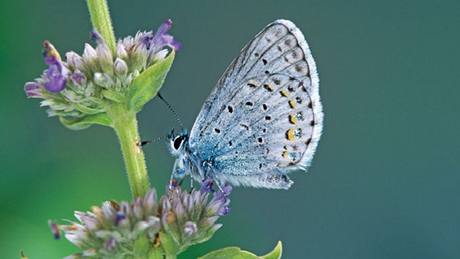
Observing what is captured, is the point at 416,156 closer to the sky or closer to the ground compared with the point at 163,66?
closer to the ground

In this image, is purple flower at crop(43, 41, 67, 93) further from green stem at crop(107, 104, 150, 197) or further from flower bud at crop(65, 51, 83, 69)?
green stem at crop(107, 104, 150, 197)

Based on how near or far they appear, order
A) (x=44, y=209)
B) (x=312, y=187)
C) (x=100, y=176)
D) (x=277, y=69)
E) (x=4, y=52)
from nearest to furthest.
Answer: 1. (x=277, y=69)
2. (x=44, y=209)
3. (x=100, y=176)
4. (x=4, y=52)
5. (x=312, y=187)

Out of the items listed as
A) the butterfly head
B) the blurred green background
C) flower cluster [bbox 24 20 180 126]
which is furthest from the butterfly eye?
the blurred green background

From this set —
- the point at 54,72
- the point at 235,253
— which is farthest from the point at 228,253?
the point at 54,72

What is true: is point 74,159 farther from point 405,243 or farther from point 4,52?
point 405,243

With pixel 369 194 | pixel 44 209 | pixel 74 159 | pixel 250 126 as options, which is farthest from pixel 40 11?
pixel 250 126

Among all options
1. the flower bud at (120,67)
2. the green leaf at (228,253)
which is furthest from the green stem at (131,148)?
the green leaf at (228,253)
